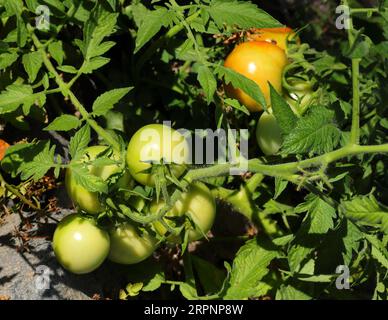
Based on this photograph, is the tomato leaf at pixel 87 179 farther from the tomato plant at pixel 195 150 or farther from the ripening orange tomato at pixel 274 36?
the ripening orange tomato at pixel 274 36

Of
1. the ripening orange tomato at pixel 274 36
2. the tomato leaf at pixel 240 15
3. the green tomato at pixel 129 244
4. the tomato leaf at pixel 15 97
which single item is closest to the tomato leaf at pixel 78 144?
the tomato leaf at pixel 15 97

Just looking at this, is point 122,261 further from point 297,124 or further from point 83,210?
point 297,124

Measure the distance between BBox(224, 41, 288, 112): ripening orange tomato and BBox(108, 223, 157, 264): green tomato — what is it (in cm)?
40

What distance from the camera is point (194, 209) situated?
127 centimetres

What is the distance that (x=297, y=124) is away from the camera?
1080 millimetres

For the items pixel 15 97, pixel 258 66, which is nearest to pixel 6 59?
pixel 15 97

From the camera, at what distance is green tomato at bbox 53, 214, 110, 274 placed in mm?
1218

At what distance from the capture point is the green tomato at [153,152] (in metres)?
1.16

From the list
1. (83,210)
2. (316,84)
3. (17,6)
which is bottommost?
(83,210)

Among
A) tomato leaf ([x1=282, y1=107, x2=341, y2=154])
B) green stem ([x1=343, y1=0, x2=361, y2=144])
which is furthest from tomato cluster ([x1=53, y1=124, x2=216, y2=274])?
green stem ([x1=343, y1=0, x2=361, y2=144])

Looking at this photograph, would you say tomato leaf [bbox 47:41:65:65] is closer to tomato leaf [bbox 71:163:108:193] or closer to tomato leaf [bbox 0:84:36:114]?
tomato leaf [bbox 0:84:36:114]

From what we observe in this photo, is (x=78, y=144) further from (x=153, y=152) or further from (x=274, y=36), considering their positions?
(x=274, y=36)
